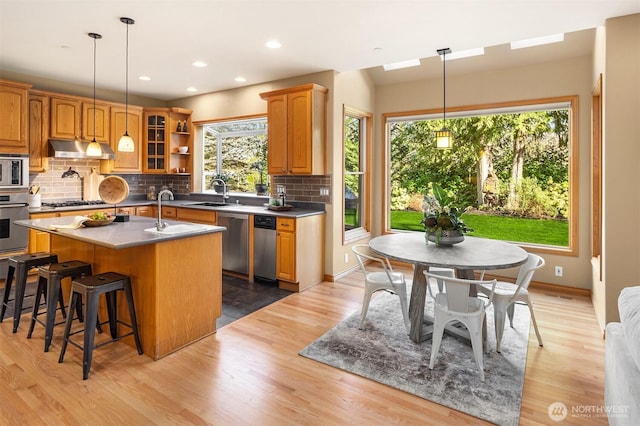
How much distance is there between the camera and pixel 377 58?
13.9 ft

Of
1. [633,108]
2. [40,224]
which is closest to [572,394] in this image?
[633,108]

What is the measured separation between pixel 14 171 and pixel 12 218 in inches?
22.7

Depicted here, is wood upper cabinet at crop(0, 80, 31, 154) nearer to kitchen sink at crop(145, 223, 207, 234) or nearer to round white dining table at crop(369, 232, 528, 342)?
kitchen sink at crop(145, 223, 207, 234)

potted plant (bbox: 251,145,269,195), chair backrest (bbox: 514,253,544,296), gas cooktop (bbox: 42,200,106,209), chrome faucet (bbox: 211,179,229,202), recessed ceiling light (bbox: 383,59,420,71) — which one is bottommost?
chair backrest (bbox: 514,253,544,296)

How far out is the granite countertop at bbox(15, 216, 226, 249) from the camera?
2.50m

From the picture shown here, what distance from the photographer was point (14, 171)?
457cm

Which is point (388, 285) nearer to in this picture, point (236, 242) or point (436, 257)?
point (436, 257)

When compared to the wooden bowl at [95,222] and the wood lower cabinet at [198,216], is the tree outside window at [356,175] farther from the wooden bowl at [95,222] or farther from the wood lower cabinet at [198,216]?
the wooden bowl at [95,222]

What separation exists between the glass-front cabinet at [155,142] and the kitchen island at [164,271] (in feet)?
10.1

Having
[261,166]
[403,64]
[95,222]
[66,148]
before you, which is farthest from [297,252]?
[66,148]

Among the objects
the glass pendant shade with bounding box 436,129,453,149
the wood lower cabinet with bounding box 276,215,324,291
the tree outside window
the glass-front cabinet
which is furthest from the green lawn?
the glass-front cabinet

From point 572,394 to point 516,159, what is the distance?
334 centimetres

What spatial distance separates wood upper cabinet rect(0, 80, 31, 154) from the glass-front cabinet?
65.9 inches

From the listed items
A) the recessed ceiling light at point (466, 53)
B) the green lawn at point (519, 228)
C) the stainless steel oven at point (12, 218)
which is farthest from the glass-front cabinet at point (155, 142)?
the recessed ceiling light at point (466, 53)
